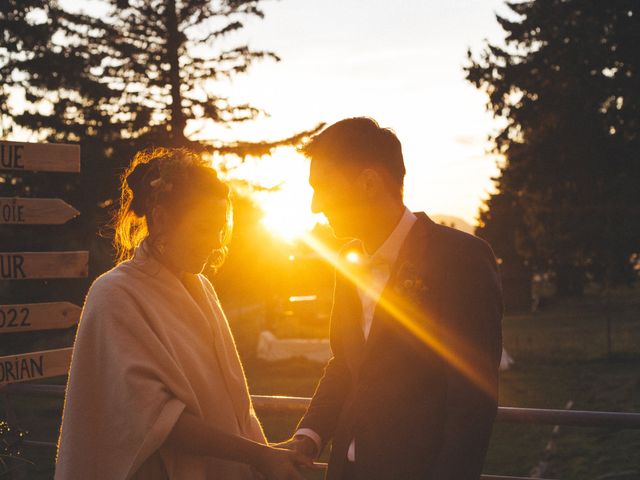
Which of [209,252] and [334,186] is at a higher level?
[334,186]

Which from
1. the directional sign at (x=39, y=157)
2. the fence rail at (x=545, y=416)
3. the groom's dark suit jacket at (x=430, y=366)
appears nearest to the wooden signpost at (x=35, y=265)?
the directional sign at (x=39, y=157)

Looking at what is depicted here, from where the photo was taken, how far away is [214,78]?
18562mm

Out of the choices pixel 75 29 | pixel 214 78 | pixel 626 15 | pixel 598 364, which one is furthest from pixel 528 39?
pixel 75 29

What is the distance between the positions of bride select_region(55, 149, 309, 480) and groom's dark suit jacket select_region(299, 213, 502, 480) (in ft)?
1.48

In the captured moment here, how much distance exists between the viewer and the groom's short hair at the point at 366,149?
239 cm

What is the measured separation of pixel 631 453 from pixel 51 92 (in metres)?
16.0

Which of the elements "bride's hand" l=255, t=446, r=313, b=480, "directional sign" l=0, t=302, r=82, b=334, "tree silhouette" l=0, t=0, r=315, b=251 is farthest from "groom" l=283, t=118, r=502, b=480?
"tree silhouette" l=0, t=0, r=315, b=251

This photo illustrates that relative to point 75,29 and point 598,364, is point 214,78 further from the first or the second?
point 598,364

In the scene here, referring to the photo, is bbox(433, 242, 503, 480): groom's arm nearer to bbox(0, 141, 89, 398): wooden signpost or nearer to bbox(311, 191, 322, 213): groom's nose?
bbox(311, 191, 322, 213): groom's nose

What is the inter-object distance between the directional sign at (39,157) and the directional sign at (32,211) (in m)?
0.23

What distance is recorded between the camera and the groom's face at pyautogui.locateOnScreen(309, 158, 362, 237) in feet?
7.85

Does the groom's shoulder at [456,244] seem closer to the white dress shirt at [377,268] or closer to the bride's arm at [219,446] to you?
the white dress shirt at [377,268]

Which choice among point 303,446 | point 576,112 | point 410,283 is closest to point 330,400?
point 303,446

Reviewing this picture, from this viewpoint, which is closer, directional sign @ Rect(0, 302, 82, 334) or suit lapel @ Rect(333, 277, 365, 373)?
suit lapel @ Rect(333, 277, 365, 373)
